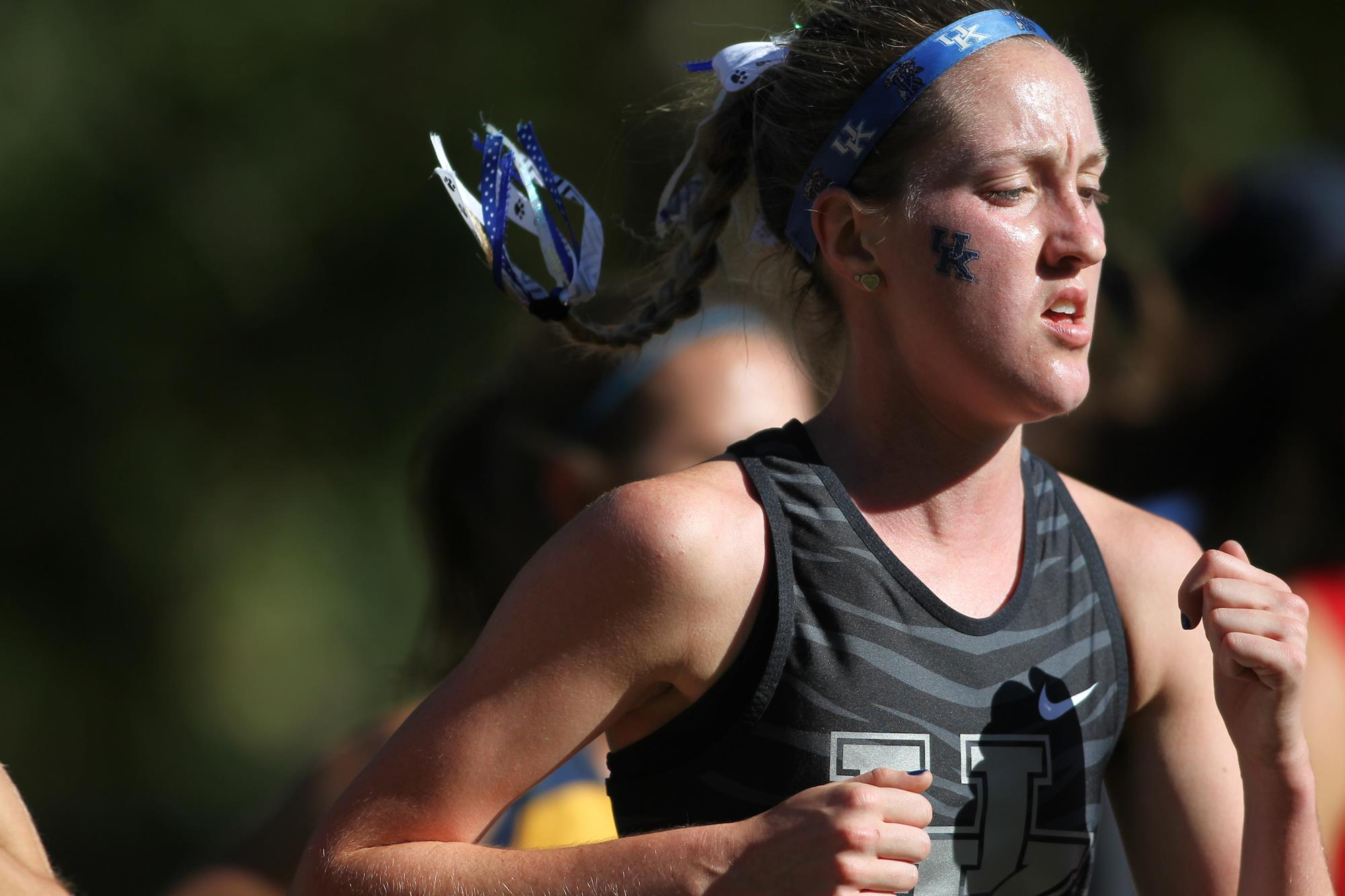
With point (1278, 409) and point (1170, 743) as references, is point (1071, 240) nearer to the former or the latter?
point (1170, 743)

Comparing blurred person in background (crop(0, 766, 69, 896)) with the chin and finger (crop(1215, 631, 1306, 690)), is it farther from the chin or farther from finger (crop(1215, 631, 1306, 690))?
finger (crop(1215, 631, 1306, 690))

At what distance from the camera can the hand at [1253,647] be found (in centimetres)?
183

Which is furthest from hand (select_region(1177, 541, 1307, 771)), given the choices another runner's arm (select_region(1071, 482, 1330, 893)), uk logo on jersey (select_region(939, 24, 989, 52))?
uk logo on jersey (select_region(939, 24, 989, 52))

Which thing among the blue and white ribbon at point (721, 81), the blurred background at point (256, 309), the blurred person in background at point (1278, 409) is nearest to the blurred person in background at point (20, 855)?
the blue and white ribbon at point (721, 81)

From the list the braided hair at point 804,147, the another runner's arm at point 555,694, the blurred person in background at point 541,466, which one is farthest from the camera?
the blurred person in background at point 541,466

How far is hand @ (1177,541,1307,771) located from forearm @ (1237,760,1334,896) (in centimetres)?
3

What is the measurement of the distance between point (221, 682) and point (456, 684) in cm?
633

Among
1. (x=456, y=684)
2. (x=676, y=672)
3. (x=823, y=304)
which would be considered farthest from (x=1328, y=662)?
(x=456, y=684)

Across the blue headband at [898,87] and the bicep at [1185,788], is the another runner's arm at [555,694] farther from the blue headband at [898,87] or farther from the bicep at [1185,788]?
the bicep at [1185,788]

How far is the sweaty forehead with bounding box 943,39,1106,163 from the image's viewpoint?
1.91 meters

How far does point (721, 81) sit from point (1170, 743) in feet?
3.84

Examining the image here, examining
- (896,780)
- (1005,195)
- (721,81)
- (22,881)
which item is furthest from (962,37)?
(22,881)

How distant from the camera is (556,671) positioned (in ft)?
5.97

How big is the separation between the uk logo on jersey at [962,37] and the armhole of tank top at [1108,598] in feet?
2.17
